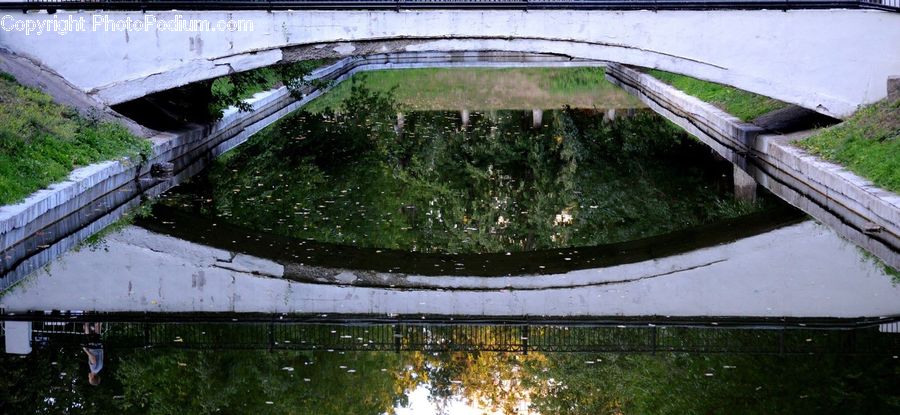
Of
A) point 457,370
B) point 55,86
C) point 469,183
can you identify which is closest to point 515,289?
point 457,370

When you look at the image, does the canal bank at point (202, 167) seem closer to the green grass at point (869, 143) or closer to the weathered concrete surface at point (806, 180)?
the weathered concrete surface at point (806, 180)

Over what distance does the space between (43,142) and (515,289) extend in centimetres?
732

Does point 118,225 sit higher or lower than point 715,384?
higher

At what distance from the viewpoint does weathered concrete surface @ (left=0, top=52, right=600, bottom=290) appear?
15.3 m

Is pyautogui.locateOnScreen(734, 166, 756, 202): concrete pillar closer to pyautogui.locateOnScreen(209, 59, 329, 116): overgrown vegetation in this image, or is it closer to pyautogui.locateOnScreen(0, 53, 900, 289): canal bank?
pyautogui.locateOnScreen(0, 53, 900, 289): canal bank

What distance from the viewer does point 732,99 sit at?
27734 mm

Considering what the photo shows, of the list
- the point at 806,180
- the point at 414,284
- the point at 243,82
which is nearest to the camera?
the point at 414,284

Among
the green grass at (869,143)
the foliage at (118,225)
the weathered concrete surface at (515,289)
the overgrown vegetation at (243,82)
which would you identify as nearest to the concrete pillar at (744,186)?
the green grass at (869,143)

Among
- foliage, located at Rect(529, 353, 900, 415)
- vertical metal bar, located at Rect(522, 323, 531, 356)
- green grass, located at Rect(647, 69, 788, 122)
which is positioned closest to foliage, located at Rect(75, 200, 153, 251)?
vertical metal bar, located at Rect(522, 323, 531, 356)

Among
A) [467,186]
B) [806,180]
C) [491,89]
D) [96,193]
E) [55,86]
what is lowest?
[467,186]

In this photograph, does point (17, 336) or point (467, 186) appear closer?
point (17, 336)

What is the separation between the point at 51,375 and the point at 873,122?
40.8ft

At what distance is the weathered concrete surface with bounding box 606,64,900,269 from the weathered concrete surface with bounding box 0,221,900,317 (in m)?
0.40

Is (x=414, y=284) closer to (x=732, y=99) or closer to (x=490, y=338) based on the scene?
(x=490, y=338)
